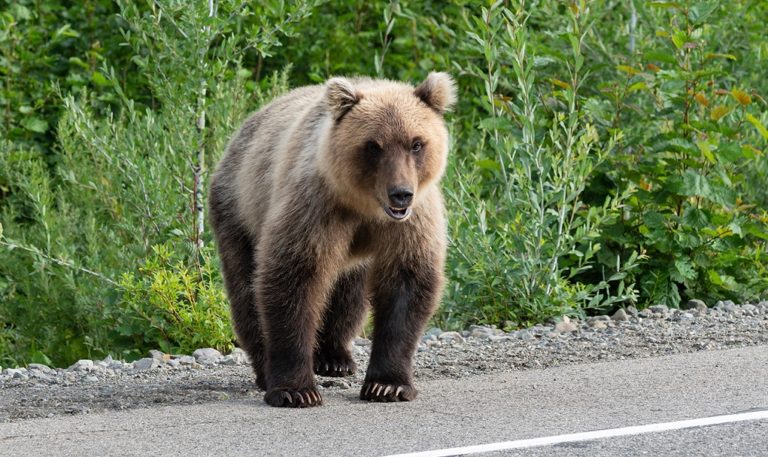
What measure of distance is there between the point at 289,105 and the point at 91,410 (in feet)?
7.26

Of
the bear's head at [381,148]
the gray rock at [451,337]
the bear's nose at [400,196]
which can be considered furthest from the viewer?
the gray rock at [451,337]

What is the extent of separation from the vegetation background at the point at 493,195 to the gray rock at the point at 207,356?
214 mm

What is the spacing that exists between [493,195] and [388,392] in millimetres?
4280

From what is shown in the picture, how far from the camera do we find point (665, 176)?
29.2ft

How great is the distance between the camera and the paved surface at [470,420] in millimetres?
4676

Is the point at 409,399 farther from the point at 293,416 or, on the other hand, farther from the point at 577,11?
the point at 577,11

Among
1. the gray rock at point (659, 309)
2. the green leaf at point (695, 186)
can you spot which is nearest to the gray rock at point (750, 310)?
the gray rock at point (659, 309)

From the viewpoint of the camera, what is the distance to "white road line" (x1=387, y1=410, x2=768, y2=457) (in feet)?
15.0

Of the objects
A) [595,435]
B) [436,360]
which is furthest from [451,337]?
[595,435]

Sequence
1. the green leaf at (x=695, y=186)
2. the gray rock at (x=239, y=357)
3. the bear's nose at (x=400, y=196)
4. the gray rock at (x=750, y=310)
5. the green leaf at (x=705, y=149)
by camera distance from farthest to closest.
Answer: the green leaf at (x=695, y=186) → the green leaf at (x=705, y=149) → the gray rock at (x=750, y=310) → the gray rock at (x=239, y=357) → the bear's nose at (x=400, y=196)

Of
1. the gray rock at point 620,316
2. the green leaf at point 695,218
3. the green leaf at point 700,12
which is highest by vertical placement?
the green leaf at point 700,12

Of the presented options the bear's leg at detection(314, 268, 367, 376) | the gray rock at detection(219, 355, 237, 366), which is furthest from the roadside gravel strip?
the bear's leg at detection(314, 268, 367, 376)

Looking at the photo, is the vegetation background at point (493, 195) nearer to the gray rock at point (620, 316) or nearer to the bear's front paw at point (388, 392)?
the gray rock at point (620, 316)

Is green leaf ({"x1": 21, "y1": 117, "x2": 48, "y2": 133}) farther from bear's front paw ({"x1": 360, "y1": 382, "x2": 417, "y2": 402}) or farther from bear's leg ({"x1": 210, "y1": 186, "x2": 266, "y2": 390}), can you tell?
bear's front paw ({"x1": 360, "y1": 382, "x2": 417, "y2": 402})
